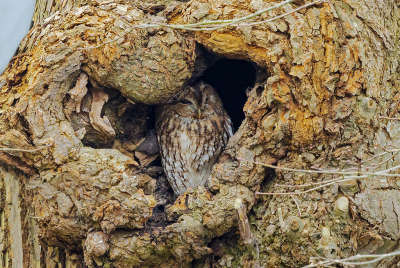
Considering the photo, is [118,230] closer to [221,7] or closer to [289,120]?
[289,120]

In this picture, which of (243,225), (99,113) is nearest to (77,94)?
(99,113)

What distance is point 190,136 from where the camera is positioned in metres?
3.09

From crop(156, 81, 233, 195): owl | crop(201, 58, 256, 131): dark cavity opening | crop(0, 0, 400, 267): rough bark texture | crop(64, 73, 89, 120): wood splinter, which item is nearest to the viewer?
crop(0, 0, 400, 267): rough bark texture

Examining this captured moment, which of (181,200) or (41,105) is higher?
(41,105)

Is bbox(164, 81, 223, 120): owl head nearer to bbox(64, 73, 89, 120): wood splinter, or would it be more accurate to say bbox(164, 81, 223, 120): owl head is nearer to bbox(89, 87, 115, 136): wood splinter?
bbox(89, 87, 115, 136): wood splinter

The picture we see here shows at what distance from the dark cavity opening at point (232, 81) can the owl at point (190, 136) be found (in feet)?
1.03

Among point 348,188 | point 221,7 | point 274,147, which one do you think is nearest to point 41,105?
point 221,7

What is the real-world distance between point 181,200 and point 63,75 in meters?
0.99

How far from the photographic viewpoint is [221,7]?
7.59ft

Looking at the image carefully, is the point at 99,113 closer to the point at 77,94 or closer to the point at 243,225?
the point at 77,94

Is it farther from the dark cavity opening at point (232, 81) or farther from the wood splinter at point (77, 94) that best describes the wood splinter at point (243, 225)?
the dark cavity opening at point (232, 81)

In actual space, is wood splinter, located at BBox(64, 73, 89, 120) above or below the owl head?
above

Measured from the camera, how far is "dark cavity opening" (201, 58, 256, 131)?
10.9 ft

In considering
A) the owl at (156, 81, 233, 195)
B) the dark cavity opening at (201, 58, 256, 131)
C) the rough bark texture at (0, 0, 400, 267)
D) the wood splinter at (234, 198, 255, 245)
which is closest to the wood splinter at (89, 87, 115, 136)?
the rough bark texture at (0, 0, 400, 267)
